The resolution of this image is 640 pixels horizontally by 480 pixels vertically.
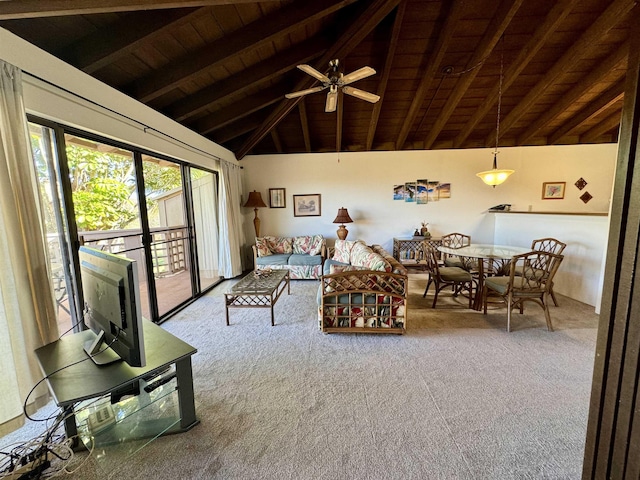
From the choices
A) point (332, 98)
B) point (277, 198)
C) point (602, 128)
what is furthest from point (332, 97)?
point (602, 128)

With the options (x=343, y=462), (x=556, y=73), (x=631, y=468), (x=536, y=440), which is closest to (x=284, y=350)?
→ (x=343, y=462)

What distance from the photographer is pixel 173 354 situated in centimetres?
144

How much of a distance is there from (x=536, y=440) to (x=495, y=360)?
2.69ft

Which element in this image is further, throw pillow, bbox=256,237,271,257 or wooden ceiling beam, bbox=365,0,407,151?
throw pillow, bbox=256,237,271,257

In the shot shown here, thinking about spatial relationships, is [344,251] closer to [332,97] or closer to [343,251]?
[343,251]

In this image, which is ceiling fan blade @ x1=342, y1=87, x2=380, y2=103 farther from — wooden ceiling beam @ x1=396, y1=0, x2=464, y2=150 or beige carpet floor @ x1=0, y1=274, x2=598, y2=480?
beige carpet floor @ x1=0, y1=274, x2=598, y2=480

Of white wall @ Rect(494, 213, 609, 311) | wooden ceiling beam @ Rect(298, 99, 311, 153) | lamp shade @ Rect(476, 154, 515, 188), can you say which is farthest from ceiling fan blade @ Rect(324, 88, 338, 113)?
white wall @ Rect(494, 213, 609, 311)

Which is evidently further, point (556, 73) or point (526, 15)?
point (556, 73)

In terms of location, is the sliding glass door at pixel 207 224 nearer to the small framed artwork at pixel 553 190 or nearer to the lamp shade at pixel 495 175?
the lamp shade at pixel 495 175

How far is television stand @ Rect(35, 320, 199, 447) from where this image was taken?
3.79 ft

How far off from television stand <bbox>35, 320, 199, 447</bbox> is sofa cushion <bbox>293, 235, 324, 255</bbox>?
3.68m

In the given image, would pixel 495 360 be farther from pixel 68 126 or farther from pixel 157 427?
pixel 68 126

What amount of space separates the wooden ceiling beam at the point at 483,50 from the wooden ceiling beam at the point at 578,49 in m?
1.05

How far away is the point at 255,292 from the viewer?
2914 millimetres
